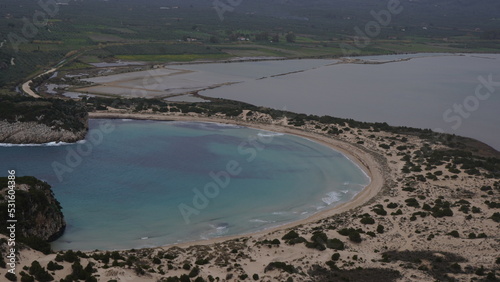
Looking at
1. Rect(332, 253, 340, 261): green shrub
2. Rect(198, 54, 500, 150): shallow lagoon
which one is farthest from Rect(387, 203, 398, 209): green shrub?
Rect(198, 54, 500, 150): shallow lagoon

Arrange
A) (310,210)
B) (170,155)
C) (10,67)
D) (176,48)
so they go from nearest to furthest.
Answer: (310,210) → (170,155) → (10,67) → (176,48)

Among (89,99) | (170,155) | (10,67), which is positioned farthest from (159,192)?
(10,67)

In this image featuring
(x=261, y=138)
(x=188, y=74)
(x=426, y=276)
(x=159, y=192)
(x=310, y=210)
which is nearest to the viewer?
(x=426, y=276)

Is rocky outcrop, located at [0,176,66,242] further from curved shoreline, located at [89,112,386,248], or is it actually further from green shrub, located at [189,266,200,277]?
green shrub, located at [189,266,200,277]

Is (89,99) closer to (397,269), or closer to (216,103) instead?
(216,103)

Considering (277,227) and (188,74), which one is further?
(188,74)

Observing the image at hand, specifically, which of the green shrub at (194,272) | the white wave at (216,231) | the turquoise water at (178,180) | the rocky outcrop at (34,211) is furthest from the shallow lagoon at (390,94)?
the rocky outcrop at (34,211)
